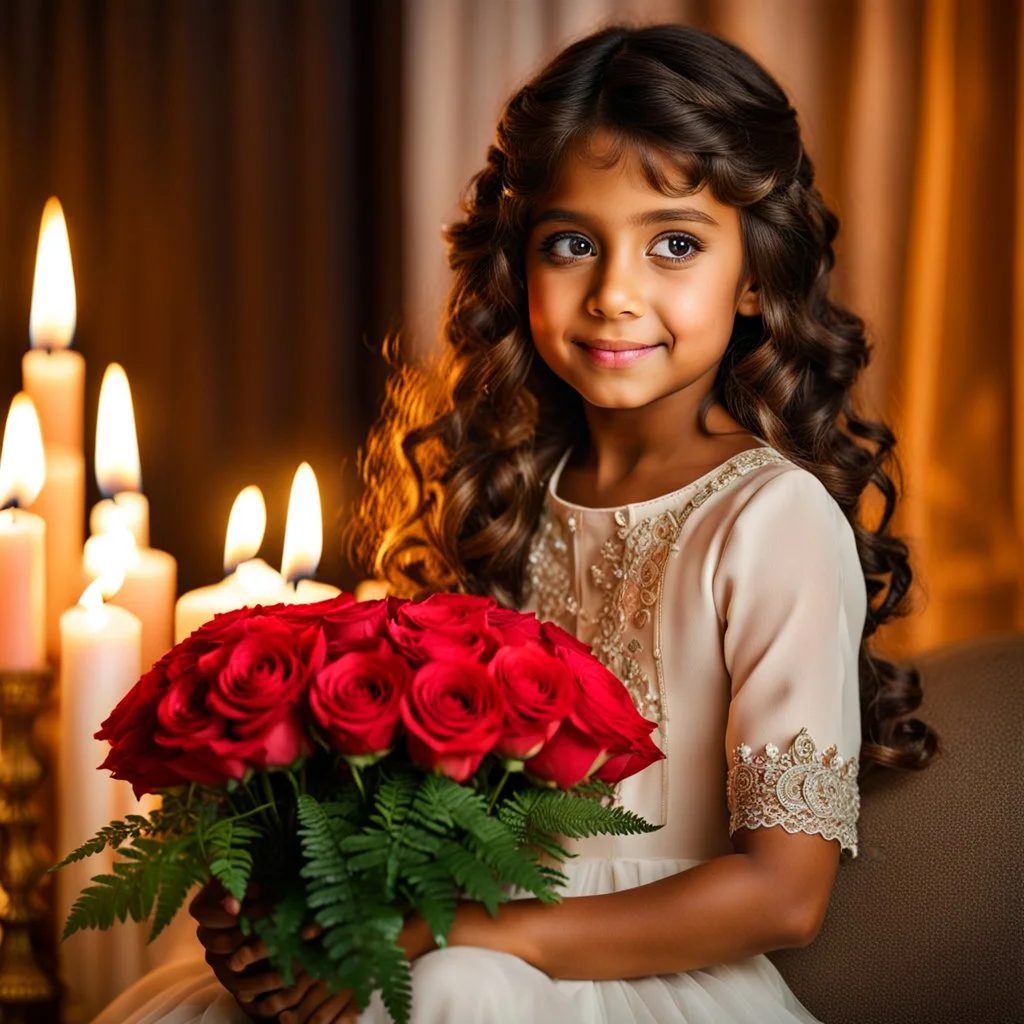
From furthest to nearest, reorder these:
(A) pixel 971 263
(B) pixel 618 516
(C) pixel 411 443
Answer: (A) pixel 971 263, (C) pixel 411 443, (B) pixel 618 516

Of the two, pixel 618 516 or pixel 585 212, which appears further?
pixel 618 516

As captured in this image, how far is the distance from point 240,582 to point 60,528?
340 mm

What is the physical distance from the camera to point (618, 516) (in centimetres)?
169

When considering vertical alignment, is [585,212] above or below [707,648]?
above

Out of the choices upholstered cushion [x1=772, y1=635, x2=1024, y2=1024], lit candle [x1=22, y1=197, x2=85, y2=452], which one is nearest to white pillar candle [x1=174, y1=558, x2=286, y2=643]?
lit candle [x1=22, y1=197, x2=85, y2=452]

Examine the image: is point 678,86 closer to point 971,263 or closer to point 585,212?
point 585,212

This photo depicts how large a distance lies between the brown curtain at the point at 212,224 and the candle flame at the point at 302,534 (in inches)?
35.8

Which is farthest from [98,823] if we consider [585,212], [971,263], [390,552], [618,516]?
[971,263]

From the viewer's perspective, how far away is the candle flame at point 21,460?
1659 millimetres

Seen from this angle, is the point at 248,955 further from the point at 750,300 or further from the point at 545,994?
the point at 750,300

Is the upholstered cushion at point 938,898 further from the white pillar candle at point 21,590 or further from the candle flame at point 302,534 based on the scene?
the white pillar candle at point 21,590

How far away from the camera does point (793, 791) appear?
4.65 feet

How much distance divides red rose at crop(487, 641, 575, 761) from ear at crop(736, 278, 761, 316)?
633 millimetres

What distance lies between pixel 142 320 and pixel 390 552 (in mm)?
955
